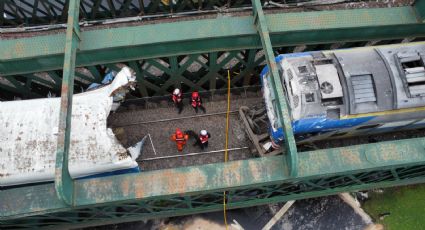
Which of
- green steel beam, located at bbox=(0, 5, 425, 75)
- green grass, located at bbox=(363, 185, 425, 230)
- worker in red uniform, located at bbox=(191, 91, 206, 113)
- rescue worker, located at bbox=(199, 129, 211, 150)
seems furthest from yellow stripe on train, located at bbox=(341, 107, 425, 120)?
worker in red uniform, located at bbox=(191, 91, 206, 113)

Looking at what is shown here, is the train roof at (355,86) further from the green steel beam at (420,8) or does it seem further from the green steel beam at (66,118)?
the green steel beam at (66,118)

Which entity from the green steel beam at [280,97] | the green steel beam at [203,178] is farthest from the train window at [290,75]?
the green steel beam at [203,178]

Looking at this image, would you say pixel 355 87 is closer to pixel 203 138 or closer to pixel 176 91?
pixel 203 138

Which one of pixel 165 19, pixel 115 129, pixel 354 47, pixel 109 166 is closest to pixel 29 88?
pixel 115 129

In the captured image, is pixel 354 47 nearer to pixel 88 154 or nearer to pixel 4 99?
pixel 88 154

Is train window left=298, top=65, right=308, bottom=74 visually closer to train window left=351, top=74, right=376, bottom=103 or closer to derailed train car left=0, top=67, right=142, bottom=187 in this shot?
Result: train window left=351, top=74, right=376, bottom=103
